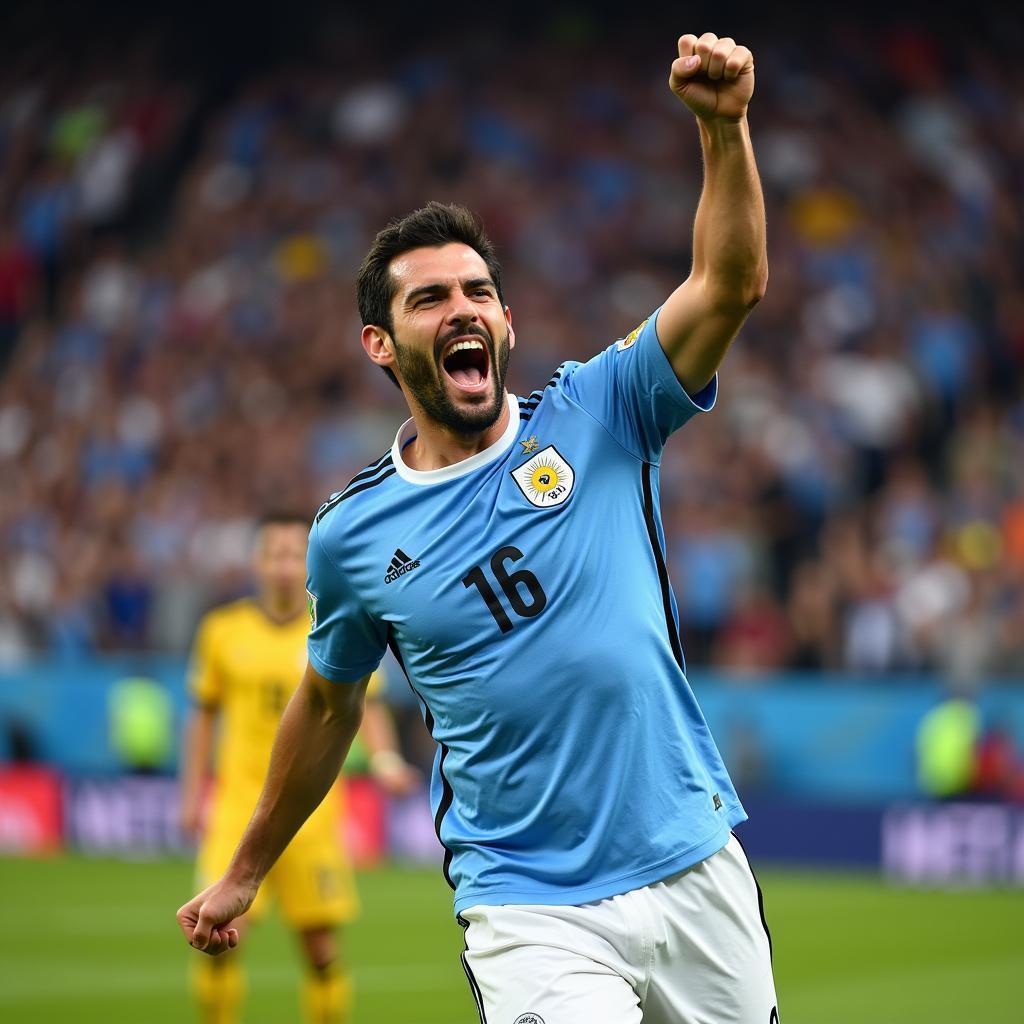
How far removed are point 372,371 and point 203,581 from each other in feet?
10.8

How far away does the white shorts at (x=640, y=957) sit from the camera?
13.4 ft

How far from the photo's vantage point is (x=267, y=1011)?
10.3 meters

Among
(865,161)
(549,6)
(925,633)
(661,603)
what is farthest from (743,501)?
(661,603)

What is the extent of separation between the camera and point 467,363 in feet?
14.7

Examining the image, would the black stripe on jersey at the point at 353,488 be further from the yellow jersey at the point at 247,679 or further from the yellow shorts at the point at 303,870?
the yellow jersey at the point at 247,679

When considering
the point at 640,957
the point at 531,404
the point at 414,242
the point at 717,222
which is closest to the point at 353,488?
the point at 531,404

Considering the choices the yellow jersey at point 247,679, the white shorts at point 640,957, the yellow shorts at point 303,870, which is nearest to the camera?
the white shorts at point 640,957

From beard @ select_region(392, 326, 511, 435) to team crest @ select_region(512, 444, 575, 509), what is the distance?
0.14 m

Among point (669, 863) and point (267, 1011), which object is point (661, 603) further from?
point (267, 1011)

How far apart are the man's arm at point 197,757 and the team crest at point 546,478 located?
577 cm

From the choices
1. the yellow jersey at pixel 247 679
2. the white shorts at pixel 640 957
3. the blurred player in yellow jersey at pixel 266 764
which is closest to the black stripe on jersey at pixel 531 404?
the white shorts at pixel 640 957

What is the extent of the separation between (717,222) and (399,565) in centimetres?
109

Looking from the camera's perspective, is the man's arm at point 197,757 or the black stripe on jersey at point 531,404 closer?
the black stripe on jersey at point 531,404

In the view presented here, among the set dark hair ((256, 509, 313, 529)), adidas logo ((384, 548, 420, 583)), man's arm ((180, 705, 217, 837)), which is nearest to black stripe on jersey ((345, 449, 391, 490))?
adidas logo ((384, 548, 420, 583))
